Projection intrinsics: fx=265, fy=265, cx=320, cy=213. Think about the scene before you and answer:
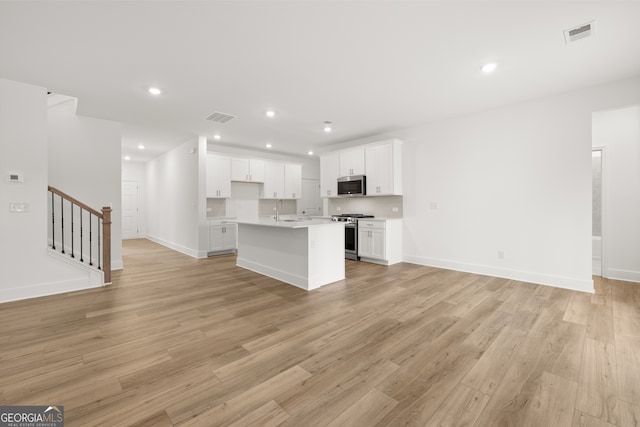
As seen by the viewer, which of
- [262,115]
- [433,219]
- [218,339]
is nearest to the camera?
[218,339]

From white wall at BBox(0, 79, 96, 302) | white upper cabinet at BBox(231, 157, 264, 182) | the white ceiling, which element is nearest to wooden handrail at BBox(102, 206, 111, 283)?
white wall at BBox(0, 79, 96, 302)

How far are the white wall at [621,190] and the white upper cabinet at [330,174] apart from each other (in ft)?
15.2

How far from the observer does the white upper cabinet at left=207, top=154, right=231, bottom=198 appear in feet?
21.4

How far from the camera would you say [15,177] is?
3416mm

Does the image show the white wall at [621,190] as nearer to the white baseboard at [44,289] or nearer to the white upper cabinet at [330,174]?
the white upper cabinet at [330,174]

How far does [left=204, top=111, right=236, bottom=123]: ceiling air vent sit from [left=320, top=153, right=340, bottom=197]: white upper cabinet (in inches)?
102

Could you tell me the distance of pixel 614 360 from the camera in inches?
80.8

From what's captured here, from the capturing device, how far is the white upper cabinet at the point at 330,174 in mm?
6527

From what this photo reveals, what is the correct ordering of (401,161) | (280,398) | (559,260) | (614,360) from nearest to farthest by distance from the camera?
(280,398), (614,360), (559,260), (401,161)

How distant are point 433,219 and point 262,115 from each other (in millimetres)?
3779

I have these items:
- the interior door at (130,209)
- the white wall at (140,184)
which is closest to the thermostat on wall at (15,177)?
the interior door at (130,209)

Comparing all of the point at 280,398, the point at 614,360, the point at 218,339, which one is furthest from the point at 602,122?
the point at 218,339

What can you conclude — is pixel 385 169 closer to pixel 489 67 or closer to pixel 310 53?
pixel 489 67

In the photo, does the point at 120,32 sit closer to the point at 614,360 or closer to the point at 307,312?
the point at 307,312
